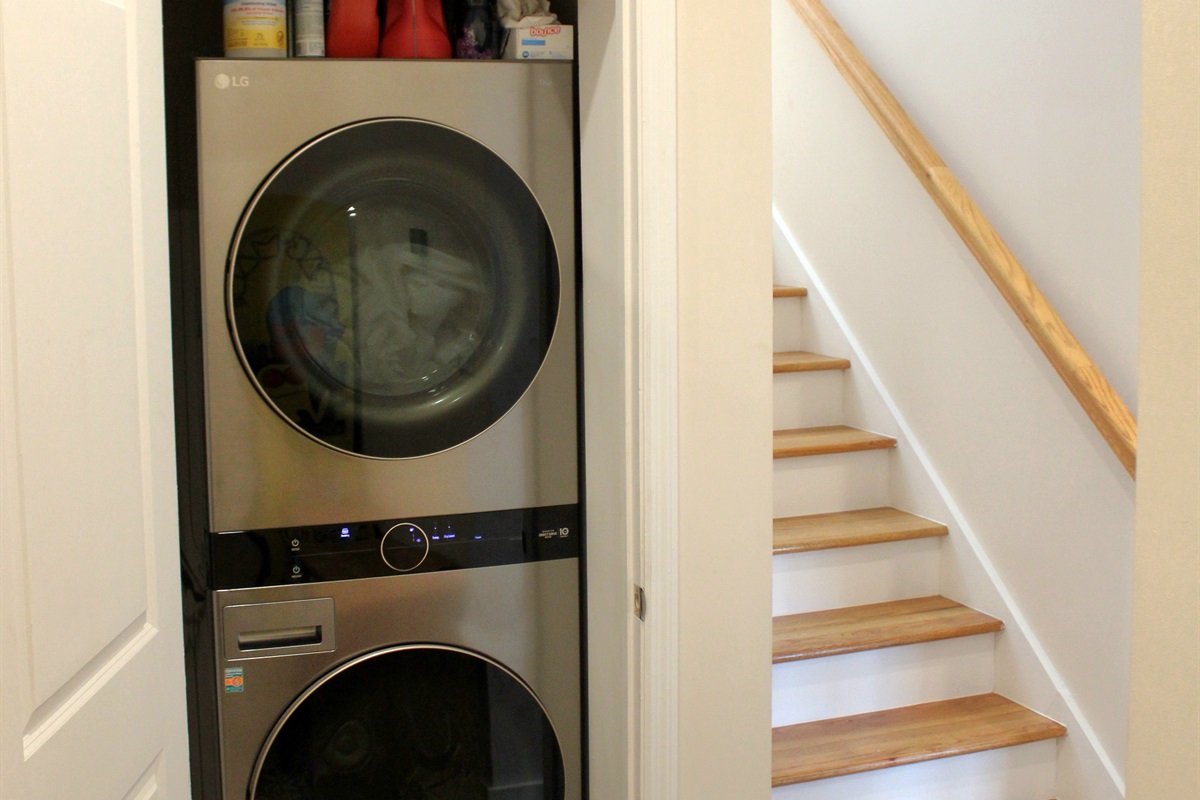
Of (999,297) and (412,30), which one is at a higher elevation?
(412,30)

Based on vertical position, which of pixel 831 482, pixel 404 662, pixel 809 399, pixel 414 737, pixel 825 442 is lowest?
pixel 414 737

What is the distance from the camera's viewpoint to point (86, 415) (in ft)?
3.10

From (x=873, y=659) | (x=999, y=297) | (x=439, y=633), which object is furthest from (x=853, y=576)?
(x=439, y=633)

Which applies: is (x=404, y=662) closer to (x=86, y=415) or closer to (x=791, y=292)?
(x=86, y=415)

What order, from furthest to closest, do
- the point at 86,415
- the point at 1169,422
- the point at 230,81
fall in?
A: the point at 230,81, the point at 86,415, the point at 1169,422

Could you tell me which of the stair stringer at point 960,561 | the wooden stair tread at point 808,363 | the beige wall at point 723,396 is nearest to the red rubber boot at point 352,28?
the beige wall at point 723,396

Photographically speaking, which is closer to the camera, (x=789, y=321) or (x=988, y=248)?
(x=988, y=248)

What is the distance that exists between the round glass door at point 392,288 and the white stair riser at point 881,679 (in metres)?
1.10

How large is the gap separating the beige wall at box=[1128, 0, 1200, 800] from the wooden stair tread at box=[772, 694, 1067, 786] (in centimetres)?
168

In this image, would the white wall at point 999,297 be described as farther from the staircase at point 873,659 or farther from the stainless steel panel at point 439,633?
the stainless steel panel at point 439,633

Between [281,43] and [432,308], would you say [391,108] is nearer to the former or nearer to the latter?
[281,43]

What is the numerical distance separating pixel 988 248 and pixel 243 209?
1.69 meters

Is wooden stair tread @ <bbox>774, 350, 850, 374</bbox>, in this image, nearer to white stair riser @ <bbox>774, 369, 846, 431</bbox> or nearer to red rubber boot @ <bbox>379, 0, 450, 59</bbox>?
white stair riser @ <bbox>774, 369, 846, 431</bbox>

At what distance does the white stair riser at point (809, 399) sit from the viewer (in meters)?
2.93
